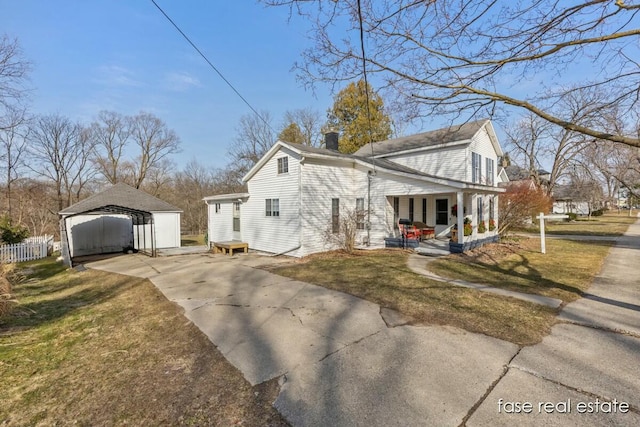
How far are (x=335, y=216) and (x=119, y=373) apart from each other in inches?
407

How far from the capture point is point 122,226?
57.4 ft

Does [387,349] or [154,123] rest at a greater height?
[154,123]

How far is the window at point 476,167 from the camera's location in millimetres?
14656

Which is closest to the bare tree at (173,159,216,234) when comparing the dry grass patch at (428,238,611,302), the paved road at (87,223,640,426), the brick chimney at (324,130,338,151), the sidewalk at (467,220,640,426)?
the brick chimney at (324,130,338,151)

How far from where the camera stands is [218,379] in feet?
10.6

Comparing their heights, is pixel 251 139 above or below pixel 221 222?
above

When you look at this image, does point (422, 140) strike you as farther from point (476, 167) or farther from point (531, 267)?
point (531, 267)

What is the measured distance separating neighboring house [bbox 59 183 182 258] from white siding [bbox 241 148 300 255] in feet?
16.7

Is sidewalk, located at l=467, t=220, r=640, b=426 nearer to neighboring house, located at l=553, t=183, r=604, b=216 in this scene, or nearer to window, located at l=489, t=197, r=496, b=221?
window, located at l=489, t=197, r=496, b=221

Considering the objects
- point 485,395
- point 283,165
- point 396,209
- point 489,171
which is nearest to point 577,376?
point 485,395

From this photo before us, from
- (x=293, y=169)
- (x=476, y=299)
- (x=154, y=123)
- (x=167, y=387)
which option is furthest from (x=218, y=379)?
(x=154, y=123)

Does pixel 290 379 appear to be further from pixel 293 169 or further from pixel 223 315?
pixel 293 169

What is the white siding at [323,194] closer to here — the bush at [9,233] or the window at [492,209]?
the window at [492,209]

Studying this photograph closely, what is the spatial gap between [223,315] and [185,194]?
113ft
